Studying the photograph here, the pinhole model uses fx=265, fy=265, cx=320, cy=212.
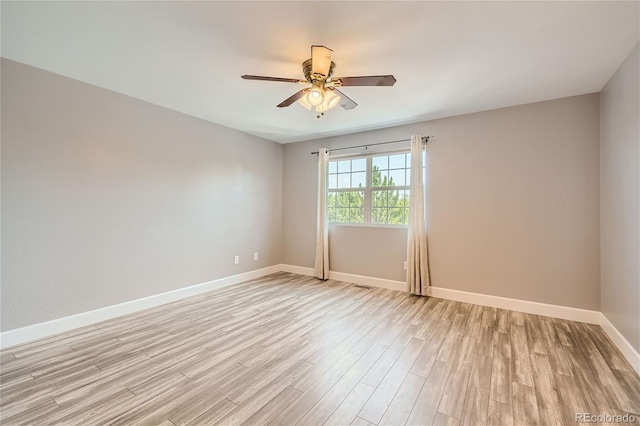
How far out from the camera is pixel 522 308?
3293mm

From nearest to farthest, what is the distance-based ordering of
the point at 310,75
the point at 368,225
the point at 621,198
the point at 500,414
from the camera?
the point at 500,414 < the point at 310,75 < the point at 621,198 < the point at 368,225

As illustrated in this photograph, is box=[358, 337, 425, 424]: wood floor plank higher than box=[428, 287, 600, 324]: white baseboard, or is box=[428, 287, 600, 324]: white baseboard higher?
box=[428, 287, 600, 324]: white baseboard

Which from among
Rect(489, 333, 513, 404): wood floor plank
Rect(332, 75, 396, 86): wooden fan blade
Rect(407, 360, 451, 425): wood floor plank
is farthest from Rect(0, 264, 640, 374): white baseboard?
Rect(332, 75, 396, 86): wooden fan blade

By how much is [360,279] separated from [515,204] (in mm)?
2469

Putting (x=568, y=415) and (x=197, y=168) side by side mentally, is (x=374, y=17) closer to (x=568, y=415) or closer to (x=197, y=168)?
(x=568, y=415)

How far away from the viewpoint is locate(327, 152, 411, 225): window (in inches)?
166

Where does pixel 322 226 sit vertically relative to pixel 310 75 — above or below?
below

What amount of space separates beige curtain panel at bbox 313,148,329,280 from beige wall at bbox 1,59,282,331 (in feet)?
4.80

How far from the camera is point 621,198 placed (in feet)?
7.99

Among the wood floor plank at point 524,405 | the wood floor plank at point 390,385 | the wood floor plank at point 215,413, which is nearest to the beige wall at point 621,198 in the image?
the wood floor plank at point 524,405

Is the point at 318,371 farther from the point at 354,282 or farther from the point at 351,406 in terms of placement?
the point at 354,282

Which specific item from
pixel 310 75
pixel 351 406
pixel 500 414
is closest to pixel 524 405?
pixel 500 414

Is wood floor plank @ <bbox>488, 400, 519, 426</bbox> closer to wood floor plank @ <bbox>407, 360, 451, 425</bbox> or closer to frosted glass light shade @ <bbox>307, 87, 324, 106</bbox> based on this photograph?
wood floor plank @ <bbox>407, 360, 451, 425</bbox>

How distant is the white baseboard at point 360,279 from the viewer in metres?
4.16
